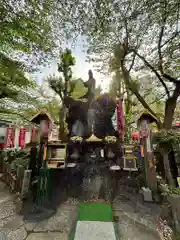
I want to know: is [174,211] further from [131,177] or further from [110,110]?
[110,110]

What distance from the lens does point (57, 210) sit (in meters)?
3.77

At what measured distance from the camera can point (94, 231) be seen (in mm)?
2814

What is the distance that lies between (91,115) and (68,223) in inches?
226

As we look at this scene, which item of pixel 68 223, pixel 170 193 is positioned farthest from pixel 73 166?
pixel 170 193

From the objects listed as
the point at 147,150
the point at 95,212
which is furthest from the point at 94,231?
the point at 147,150

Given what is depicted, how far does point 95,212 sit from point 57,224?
1137 mm

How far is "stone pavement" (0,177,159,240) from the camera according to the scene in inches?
108

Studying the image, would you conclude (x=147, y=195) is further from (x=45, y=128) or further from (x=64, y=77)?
(x=64, y=77)

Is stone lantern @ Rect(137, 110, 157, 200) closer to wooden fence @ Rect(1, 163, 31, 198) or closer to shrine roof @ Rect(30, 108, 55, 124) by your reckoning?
shrine roof @ Rect(30, 108, 55, 124)

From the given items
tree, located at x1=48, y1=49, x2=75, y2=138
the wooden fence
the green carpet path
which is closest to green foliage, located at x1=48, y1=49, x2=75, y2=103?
tree, located at x1=48, y1=49, x2=75, y2=138

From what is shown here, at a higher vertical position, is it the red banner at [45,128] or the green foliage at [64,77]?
the green foliage at [64,77]

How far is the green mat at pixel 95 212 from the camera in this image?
3.31 m

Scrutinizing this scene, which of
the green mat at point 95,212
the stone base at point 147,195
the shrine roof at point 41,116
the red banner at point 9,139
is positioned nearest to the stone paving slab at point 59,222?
the green mat at point 95,212

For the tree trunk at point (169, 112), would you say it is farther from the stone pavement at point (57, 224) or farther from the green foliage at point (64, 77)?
the green foliage at point (64, 77)
